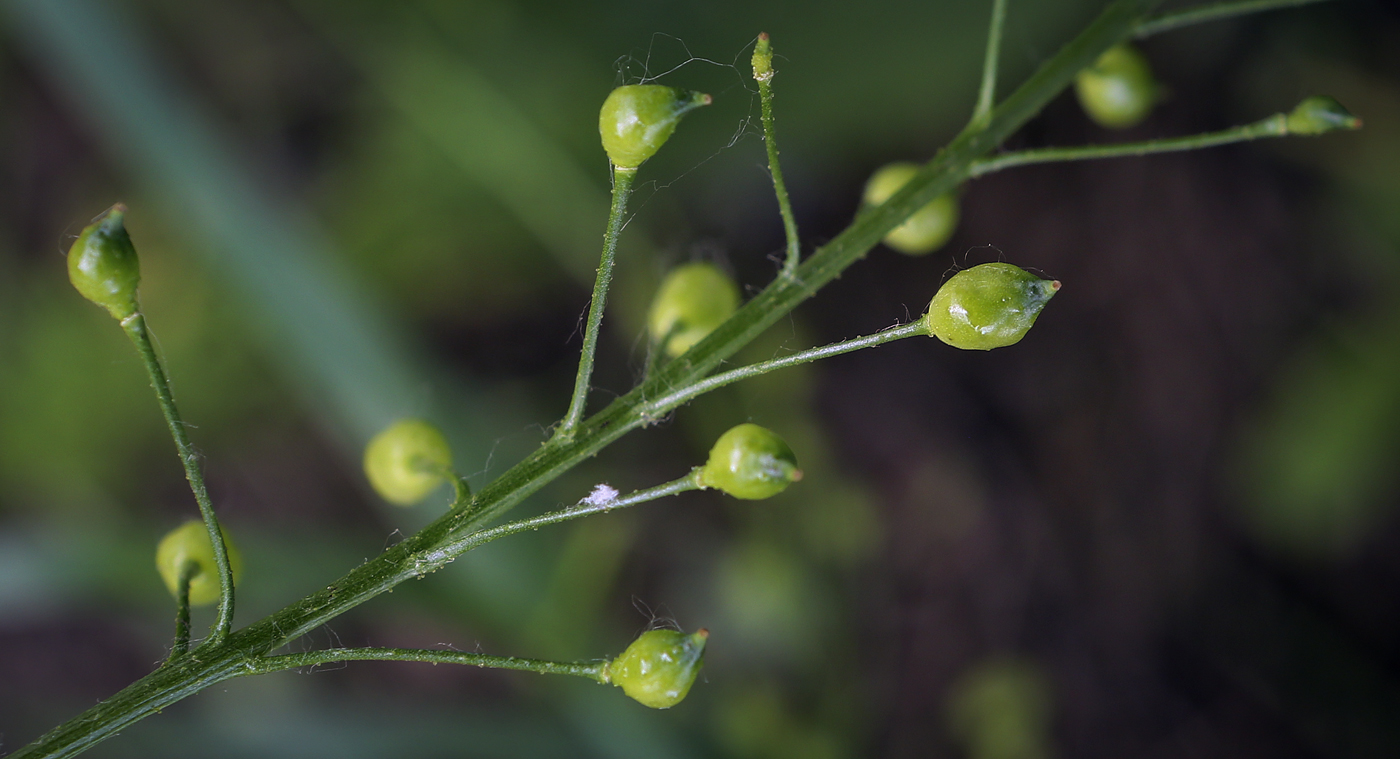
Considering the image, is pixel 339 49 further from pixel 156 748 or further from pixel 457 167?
pixel 156 748

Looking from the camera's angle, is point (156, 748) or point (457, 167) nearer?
point (156, 748)

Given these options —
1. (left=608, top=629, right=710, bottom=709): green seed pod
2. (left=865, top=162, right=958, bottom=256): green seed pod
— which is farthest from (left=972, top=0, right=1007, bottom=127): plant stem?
(left=608, top=629, right=710, bottom=709): green seed pod

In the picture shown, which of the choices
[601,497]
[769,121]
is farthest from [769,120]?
[601,497]

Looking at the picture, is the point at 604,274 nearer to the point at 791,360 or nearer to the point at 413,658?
the point at 791,360

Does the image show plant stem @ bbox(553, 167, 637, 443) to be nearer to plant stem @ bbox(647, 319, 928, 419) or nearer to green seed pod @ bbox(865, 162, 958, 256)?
plant stem @ bbox(647, 319, 928, 419)

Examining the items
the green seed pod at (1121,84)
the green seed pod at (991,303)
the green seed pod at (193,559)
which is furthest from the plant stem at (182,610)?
the green seed pod at (1121,84)

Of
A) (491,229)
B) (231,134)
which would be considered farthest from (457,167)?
(231,134)
